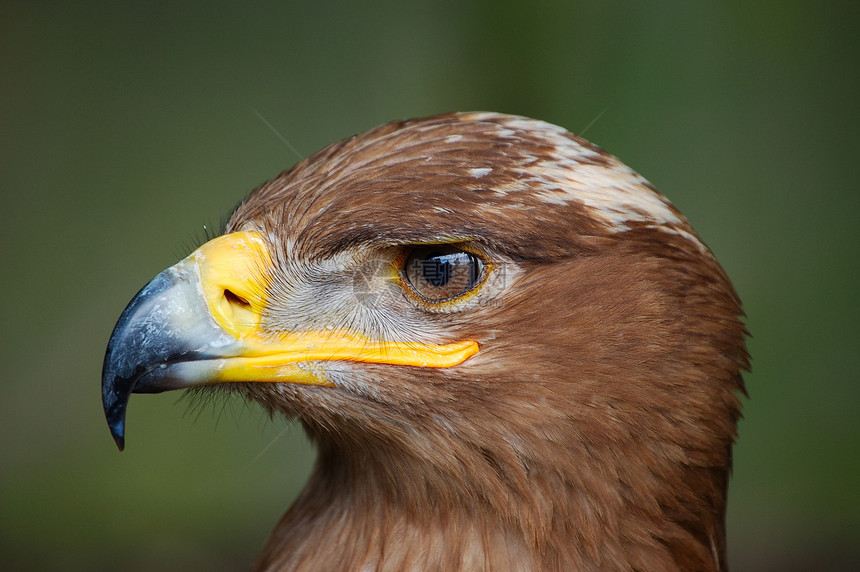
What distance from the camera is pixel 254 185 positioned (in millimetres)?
4793

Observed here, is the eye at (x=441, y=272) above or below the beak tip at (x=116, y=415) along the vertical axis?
above

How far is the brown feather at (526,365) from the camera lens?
188 cm

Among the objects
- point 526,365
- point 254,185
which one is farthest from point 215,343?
point 254,185

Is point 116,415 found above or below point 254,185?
below

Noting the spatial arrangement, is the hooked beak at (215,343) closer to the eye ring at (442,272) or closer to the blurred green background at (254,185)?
the eye ring at (442,272)

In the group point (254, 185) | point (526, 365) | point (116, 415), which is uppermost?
point (254, 185)

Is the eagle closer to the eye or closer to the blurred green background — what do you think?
the eye

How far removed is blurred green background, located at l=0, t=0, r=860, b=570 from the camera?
15.4 ft

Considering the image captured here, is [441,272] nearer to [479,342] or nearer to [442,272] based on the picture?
[442,272]

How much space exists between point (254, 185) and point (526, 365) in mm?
3204

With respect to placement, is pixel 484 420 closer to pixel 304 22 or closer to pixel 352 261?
pixel 352 261

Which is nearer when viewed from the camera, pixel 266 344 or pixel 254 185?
pixel 266 344

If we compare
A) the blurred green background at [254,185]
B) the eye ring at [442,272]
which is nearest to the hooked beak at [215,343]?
the eye ring at [442,272]

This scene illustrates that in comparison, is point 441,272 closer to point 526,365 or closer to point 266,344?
point 526,365
